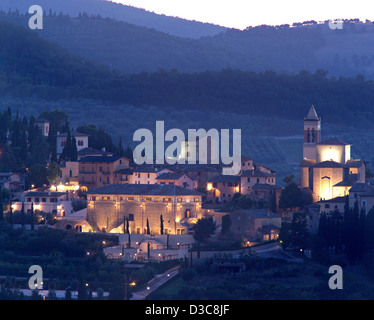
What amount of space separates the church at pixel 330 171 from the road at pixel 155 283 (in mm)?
9846

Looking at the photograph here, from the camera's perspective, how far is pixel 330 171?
2330 inches

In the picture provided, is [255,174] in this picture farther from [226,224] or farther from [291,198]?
[226,224]

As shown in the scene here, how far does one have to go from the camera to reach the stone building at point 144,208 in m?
56.9

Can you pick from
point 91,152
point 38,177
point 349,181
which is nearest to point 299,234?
point 349,181

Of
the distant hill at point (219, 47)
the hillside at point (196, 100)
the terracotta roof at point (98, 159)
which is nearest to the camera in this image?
the terracotta roof at point (98, 159)

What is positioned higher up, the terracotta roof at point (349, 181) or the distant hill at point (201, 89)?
the distant hill at point (201, 89)

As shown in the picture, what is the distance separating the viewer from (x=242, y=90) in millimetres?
115188

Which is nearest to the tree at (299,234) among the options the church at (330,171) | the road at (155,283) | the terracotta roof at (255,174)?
the church at (330,171)

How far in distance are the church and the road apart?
9846mm

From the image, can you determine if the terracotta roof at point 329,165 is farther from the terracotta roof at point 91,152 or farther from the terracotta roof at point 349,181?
the terracotta roof at point 91,152

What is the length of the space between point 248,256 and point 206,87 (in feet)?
217

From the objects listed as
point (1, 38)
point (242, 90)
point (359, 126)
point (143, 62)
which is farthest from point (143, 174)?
point (143, 62)

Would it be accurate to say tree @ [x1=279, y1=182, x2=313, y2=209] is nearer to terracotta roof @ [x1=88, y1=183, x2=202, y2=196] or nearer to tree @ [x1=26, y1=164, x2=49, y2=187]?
terracotta roof @ [x1=88, y1=183, x2=202, y2=196]

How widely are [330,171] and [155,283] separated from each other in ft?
40.9
